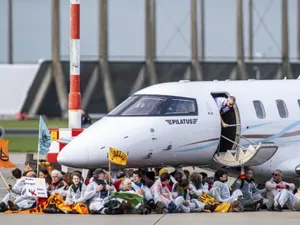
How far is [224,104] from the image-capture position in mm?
24328

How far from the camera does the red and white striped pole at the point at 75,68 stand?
93.1 ft

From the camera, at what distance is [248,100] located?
24781 mm

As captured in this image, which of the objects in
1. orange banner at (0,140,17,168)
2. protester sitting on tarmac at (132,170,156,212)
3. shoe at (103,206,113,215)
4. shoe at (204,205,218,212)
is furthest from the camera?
orange banner at (0,140,17,168)

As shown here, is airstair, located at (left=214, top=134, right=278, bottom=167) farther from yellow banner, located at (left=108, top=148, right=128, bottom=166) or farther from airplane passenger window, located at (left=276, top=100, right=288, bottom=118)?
yellow banner, located at (left=108, top=148, right=128, bottom=166)

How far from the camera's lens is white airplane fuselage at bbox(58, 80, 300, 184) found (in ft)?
74.8

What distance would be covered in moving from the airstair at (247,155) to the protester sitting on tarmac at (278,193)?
62cm

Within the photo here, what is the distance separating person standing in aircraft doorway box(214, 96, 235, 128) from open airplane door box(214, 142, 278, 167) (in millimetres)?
642

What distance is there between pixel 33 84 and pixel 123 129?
48.9m

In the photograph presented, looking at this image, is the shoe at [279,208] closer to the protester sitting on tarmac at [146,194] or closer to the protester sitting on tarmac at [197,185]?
the protester sitting on tarmac at [197,185]

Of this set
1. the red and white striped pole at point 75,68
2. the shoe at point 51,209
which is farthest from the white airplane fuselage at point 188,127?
the red and white striped pole at point 75,68

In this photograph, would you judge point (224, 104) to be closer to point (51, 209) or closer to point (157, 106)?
point (157, 106)

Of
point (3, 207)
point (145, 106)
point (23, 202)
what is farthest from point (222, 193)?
point (3, 207)

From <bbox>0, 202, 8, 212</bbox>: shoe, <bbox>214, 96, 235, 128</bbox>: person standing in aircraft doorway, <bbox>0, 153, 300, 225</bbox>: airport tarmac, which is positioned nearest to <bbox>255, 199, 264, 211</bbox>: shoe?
<bbox>0, 153, 300, 225</bbox>: airport tarmac

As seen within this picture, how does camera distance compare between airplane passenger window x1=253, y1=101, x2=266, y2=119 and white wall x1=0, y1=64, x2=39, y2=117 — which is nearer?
airplane passenger window x1=253, y1=101, x2=266, y2=119
